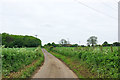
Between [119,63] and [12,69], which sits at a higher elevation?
[119,63]

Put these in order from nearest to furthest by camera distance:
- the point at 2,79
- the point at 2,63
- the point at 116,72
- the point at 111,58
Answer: the point at 116,72 → the point at 2,79 → the point at 111,58 → the point at 2,63

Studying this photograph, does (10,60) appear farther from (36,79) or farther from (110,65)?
(110,65)

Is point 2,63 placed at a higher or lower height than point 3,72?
higher

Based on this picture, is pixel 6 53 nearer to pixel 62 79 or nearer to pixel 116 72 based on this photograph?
pixel 62 79

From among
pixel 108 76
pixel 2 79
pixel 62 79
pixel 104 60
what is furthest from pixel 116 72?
pixel 2 79

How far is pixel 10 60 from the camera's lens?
9914 millimetres

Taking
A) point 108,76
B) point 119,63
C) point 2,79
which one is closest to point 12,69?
point 2,79

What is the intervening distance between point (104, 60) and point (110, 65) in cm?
93

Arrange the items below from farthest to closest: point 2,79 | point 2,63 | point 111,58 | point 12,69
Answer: point 12,69 < point 2,63 < point 111,58 < point 2,79

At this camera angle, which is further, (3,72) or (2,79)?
(3,72)

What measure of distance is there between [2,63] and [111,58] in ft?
26.0

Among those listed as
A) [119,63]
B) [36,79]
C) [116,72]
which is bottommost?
[36,79]

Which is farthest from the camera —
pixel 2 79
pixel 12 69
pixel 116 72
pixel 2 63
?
pixel 12 69

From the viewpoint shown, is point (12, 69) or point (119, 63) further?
point (12, 69)
